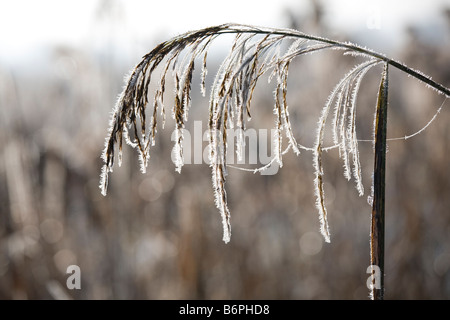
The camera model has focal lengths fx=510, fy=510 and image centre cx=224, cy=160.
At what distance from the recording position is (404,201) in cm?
271

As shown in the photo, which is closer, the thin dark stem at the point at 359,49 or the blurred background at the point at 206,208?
the thin dark stem at the point at 359,49

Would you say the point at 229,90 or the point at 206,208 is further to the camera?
the point at 206,208

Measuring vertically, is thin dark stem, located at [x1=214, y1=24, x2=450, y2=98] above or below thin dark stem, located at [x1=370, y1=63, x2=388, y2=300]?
above

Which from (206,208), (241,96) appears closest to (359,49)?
(241,96)

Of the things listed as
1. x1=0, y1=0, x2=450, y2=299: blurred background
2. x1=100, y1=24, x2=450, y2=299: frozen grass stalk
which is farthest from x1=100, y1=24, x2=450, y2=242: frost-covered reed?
x1=0, y1=0, x2=450, y2=299: blurred background

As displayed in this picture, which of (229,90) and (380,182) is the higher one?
(229,90)

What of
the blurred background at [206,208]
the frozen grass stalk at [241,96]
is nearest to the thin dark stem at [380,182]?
the frozen grass stalk at [241,96]

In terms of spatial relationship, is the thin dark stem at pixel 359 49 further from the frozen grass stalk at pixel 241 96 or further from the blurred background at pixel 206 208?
the blurred background at pixel 206 208

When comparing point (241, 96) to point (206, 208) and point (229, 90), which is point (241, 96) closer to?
point (229, 90)

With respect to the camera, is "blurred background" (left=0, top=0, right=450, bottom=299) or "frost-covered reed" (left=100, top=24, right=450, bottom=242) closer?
"frost-covered reed" (left=100, top=24, right=450, bottom=242)

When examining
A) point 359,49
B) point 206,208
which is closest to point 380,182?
point 359,49

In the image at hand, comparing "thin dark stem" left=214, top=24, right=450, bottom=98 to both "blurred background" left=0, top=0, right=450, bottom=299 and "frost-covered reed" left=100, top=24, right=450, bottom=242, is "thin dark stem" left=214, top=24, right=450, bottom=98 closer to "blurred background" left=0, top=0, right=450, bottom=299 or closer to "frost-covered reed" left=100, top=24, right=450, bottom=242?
"frost-covered reed" left=100, top=24, right=450, bottom=242

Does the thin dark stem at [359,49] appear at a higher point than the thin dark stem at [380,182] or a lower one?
higher
